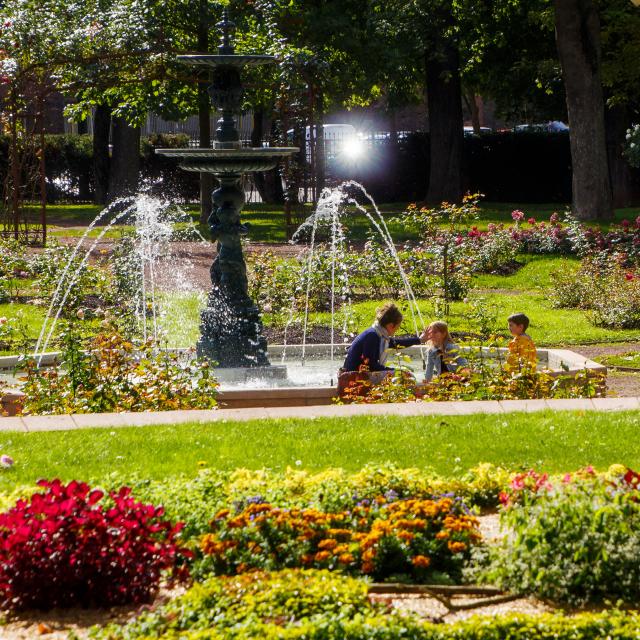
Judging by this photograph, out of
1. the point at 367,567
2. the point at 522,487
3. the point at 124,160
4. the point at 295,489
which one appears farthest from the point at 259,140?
the point at 367,567

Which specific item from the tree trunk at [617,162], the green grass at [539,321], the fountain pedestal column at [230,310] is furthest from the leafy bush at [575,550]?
the tree trunk at [617,162]

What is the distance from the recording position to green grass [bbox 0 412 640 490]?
7.00 m

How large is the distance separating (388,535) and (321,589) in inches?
26.9

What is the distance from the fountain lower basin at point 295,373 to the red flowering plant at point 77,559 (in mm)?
4139

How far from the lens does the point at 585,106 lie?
76.1ft

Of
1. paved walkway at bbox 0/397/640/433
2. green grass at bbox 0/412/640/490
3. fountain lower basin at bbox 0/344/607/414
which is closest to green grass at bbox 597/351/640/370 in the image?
fountain lower basin at bbox 0/344/607/414

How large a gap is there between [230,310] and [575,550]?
6563mm

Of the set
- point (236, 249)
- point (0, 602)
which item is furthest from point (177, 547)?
point (236, 249)

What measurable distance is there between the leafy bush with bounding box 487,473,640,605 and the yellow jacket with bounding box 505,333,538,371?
3803 mm

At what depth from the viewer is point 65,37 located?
23703 mm

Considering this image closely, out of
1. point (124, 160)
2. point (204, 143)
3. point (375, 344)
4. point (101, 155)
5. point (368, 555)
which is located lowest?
point (368, 555)

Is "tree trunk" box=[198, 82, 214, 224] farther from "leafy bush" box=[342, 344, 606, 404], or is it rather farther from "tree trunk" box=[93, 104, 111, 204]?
"leafy bush" box=[342, 344, 606, 404]

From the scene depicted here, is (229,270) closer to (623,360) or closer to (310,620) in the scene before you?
(623,360)

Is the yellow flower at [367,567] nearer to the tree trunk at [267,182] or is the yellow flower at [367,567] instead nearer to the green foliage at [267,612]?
the green foliage at [267,612]
